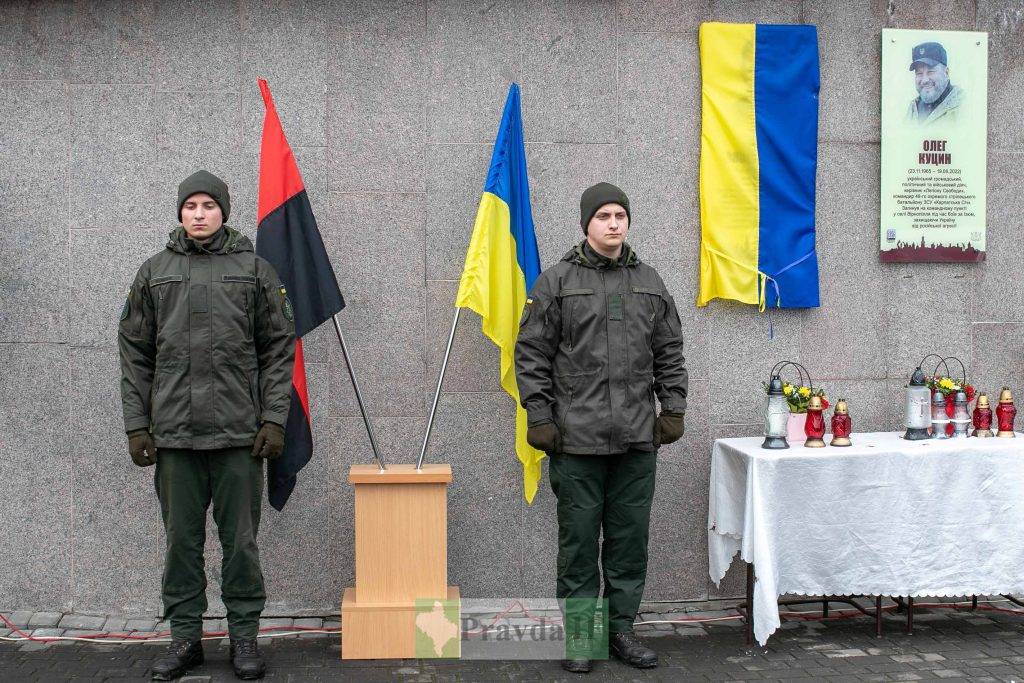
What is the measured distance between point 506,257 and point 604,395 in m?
0.91

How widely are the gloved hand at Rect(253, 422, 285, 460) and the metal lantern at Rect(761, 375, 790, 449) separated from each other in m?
2.34

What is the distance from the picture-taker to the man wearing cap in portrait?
19.4ft

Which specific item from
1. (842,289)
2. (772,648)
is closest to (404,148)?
(842,289)

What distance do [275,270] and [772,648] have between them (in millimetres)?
2955

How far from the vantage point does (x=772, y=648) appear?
5191 mm

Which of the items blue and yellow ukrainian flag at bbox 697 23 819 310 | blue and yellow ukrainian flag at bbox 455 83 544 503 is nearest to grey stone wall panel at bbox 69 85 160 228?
blue and yellow ukrainian flag at bbox 455 83 544 503

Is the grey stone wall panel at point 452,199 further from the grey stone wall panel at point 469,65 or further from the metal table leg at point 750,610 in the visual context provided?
the metal table leg at point 750,610

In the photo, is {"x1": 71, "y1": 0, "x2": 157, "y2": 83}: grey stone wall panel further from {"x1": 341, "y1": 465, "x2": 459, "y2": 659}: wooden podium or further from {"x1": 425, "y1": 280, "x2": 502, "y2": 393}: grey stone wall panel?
{"x1": 341, "y1": 465, "x2": 459, "y2": 659}: wooden podium

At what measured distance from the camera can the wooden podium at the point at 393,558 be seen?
4.98m

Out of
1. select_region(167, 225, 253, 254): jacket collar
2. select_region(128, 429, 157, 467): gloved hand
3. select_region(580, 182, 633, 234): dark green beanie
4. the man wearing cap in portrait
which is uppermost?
the man wearing cap in portrait

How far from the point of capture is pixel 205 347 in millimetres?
4586

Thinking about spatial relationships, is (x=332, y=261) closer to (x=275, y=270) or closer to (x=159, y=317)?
(x=275, y=270)

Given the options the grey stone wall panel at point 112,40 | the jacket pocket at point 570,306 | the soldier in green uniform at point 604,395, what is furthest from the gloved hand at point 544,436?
the grey stone wall panel at point 112,40

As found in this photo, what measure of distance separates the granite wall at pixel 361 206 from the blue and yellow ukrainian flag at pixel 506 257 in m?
0.34
